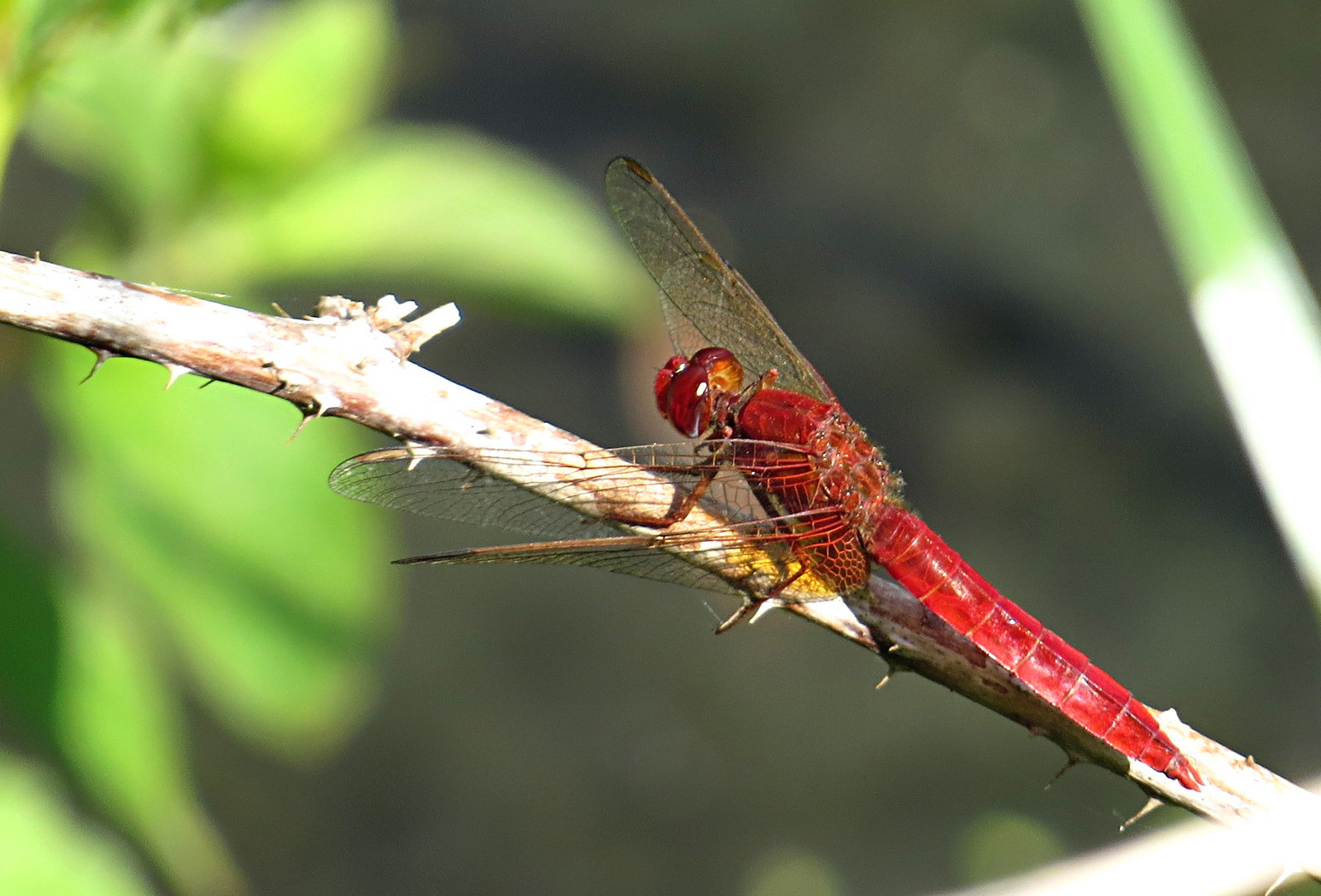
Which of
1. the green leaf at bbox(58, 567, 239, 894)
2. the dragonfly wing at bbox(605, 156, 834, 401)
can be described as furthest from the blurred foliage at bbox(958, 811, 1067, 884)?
the green leaf at bbox(58, 567, 239, 894)

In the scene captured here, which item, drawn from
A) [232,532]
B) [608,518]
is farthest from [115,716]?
[608,518]

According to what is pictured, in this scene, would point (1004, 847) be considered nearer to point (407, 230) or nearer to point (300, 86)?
point (407, 230)

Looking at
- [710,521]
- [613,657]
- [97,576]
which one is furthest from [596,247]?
[613,657]

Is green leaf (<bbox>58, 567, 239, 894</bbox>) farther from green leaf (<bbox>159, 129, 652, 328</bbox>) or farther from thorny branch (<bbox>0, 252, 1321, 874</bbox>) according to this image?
thorny branch (<bbox>0, 252, 1321, 874</bbox>)

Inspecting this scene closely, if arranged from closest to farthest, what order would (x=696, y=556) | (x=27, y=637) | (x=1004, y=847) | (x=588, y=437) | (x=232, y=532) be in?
1. (x=696, y=556)
2. (x=27, y=637)
3. (x=232, y=532)
4. (x=1004, y=847)
5. (x=588, y=437)

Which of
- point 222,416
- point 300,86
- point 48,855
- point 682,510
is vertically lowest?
point 48,855

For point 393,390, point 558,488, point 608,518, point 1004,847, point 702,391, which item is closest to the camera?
point 393,390

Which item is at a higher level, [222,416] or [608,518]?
[608,518]

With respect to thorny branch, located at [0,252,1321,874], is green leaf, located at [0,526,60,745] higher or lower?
lower

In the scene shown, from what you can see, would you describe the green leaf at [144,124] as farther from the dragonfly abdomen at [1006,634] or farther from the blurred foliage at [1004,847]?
the blurred foliage at [1004,847]
